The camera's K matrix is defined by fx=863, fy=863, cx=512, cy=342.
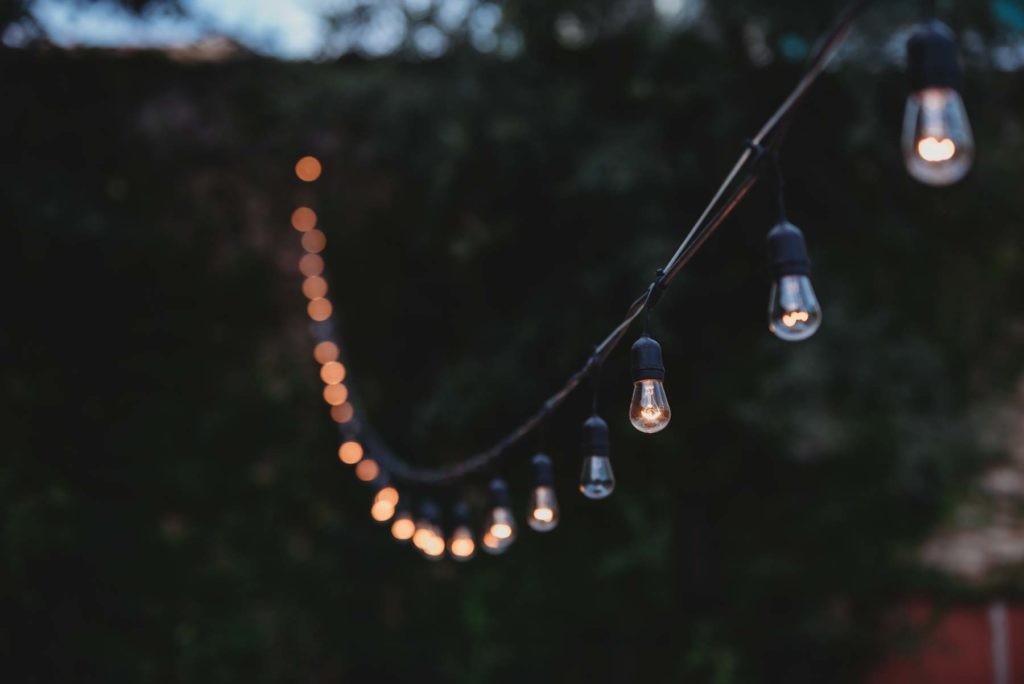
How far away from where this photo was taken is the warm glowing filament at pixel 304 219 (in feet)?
20.4

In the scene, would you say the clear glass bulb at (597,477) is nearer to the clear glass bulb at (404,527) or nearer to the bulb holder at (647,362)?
the bulb holder at (647,362)

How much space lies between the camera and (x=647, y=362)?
1521 millimetres

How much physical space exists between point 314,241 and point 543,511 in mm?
4578

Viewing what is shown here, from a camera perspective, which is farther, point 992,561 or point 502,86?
point 992,561

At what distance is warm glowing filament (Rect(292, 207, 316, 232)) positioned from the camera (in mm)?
6203

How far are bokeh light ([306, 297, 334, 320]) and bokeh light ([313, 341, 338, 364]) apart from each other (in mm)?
211

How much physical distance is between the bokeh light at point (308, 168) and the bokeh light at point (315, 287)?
29.2 inches

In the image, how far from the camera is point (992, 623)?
5.48 metres

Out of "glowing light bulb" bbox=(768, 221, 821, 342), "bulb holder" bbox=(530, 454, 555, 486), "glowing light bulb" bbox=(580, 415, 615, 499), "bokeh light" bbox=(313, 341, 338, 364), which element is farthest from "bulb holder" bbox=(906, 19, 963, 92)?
"bokeh light" bbox=(313, 341, 338, 364)

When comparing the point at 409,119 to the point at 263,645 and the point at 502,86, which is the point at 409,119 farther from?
the point at 263,645

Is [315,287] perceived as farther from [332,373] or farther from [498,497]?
[498,497]

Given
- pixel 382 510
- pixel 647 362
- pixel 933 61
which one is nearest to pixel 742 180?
pixel 647 362

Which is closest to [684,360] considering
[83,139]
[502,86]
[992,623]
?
[502,86]

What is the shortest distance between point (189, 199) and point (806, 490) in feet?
15.3
